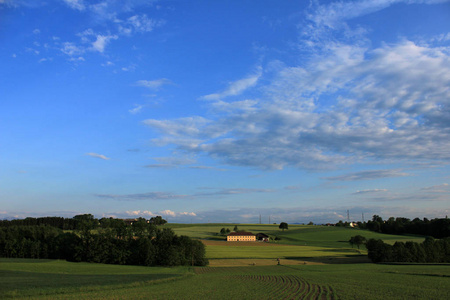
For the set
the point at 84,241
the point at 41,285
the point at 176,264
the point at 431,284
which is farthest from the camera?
the point at 84,241

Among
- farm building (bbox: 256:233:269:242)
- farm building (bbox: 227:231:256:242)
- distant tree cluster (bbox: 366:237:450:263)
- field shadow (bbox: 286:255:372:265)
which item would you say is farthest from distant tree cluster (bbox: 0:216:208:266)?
farm building (bbox: 256:233:269:242)

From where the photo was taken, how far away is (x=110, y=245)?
69062 mm

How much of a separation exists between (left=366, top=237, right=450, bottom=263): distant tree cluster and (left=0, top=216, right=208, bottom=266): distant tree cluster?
39.5 metres

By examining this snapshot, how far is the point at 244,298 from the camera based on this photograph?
25828mm

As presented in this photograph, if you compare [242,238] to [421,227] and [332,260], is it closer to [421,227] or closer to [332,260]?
[332,260]

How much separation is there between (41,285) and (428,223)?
154168mm

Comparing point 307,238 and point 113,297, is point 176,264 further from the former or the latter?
point 307,238

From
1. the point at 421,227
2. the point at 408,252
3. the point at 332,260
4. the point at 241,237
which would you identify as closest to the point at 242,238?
the point at 241,237

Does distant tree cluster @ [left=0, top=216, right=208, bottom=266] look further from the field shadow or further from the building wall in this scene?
the building wall

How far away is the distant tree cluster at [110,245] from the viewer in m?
67.5

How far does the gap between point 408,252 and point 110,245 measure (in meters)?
67.2

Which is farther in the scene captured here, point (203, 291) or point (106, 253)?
point (106, 253)

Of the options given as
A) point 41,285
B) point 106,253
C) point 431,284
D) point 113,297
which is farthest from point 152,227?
point 431,284

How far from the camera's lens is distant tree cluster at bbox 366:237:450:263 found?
72.6 m
